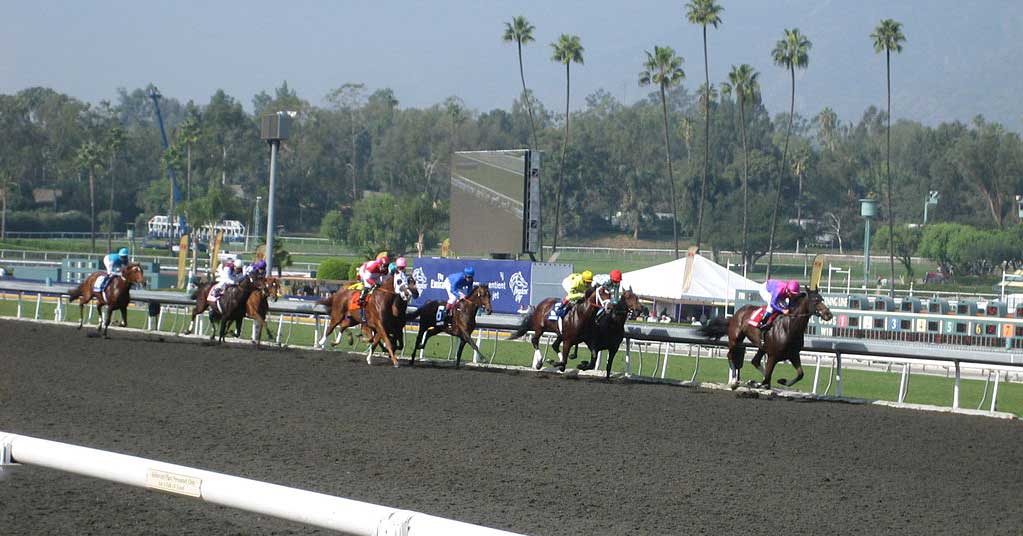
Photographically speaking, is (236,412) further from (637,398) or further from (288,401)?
(637,398)

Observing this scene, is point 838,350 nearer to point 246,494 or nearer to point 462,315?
point 462,315

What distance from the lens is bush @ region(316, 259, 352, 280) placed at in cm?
4744

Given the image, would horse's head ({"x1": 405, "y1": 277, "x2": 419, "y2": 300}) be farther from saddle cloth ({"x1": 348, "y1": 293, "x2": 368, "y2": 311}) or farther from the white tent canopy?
the white tent canopy

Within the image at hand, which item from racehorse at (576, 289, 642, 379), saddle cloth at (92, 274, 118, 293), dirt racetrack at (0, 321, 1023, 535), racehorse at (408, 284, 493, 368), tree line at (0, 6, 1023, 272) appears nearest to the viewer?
dirt racetrack at (0, 321, 1023, 535)

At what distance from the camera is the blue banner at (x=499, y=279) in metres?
28.3

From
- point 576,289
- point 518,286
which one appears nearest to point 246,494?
point 576,289

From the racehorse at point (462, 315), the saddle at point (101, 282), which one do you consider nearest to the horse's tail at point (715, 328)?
the racehorse at point (462, 315)

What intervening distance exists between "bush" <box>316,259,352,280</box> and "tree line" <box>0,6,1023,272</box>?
1976 centimetres

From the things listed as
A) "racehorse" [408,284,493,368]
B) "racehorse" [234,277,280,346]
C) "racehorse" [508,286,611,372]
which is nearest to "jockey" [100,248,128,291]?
"racehorse" [234,277,280,346]

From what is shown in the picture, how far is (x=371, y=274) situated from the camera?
17344 millimetres

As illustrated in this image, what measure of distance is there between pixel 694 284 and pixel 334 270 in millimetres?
16401

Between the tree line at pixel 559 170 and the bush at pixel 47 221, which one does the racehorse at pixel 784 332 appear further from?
the bush at pixel 47 221

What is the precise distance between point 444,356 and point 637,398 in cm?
823

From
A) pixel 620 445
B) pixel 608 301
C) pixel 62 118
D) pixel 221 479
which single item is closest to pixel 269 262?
pixel 608 301
